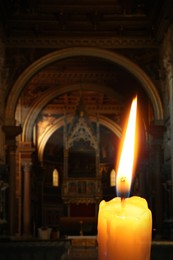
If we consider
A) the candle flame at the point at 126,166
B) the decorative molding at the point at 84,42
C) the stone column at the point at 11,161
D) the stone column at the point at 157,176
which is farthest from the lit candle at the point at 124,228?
the decorative molding at the point at 84,42

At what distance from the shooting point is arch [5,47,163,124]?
14.5m

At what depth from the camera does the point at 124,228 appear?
1068mm

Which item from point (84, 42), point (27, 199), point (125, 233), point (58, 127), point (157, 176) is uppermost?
point (84, 42)

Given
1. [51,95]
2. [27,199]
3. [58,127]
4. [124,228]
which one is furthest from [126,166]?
[58,127]

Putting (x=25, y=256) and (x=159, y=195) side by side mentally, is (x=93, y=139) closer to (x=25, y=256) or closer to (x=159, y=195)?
(x=159, y=195)

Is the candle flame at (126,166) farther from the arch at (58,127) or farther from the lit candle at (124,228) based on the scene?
the arch at (58,127)

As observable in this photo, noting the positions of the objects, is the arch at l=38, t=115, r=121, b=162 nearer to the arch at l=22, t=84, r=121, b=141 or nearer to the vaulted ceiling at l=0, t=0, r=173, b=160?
the arch at l=22, t=84, r=121, b=141

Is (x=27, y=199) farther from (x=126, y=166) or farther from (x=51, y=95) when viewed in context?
(x=126, y=166)

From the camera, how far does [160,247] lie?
7953mm

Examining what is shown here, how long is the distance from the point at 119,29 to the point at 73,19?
1.31 m

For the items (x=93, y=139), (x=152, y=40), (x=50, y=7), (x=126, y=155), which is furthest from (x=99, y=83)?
(x=126, y=155)

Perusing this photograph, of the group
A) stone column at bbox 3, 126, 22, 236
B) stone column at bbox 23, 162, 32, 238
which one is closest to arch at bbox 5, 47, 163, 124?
stone column at bbox 3, 126, 22, 236

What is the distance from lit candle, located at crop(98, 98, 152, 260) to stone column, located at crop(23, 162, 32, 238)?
18928 mm

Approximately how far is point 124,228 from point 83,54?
13.7m
